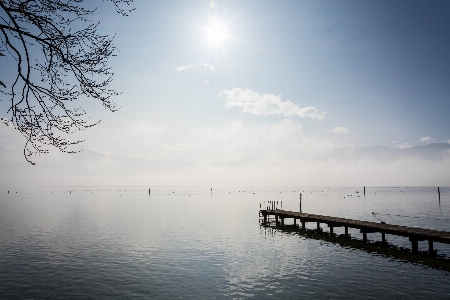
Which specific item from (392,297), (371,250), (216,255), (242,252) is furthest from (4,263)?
(371,250)

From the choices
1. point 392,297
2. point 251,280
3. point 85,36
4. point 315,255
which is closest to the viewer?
point 85,36

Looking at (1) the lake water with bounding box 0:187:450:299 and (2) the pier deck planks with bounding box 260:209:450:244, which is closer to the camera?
(1) the lake water with bounding box 0:187:450:299

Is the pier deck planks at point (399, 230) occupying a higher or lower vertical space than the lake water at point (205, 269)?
higher

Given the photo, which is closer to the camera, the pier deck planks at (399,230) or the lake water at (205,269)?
the lake water at (205,269)

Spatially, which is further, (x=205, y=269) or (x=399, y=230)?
(x=399, y=230)

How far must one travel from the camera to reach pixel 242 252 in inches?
1149

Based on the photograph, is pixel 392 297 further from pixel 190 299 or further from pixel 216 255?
pixel 216 255

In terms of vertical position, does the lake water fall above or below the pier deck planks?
below

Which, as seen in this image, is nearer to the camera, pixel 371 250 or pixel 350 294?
pixel 350 294

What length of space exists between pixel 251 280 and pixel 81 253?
1685cm

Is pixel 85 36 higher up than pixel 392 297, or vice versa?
pixel 85 36

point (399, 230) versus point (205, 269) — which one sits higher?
point (399, 230)

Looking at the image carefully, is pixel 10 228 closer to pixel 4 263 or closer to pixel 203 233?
pixel 4 263

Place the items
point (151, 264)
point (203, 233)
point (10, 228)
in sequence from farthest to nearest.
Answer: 1. point (10, 228)
2. point (203, 233)
3. point (151, 264)
